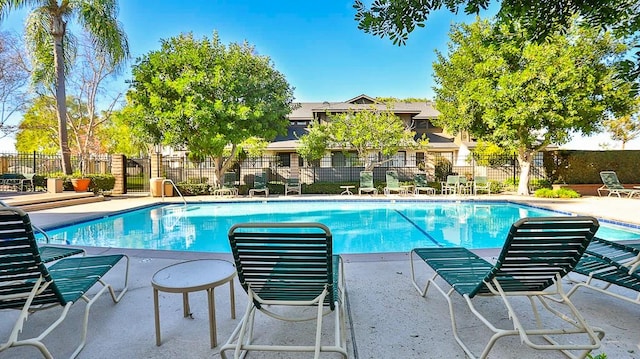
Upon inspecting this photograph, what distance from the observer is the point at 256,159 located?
20.4 m

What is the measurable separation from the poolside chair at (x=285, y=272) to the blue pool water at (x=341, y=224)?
13.9ft

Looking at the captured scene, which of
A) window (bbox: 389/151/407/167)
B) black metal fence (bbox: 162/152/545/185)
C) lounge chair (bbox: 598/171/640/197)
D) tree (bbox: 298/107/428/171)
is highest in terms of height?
tree (bbox: 298/107/428/171)

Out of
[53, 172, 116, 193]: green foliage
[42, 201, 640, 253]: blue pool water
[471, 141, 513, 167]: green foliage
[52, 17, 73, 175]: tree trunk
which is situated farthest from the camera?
[471, 141, 513, 167]: green foliage

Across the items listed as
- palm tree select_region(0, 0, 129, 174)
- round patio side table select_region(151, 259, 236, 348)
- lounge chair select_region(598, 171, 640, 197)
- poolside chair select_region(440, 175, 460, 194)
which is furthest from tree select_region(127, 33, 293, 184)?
lounge chair select_region(598, 171, 640, 197)

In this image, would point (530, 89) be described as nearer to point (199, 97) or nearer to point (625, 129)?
point (199, 97)

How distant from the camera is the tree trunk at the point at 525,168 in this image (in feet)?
46.1

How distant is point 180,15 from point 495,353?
51.0 ft

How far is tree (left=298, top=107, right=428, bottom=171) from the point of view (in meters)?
15.1

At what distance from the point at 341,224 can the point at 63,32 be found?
47.8 ft

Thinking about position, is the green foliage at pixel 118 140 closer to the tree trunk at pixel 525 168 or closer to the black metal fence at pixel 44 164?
the black metal fence at pixel 44 164

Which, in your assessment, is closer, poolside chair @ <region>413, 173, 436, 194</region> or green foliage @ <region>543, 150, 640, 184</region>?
green foliage @ <region>543, 150, 640, 184</region>

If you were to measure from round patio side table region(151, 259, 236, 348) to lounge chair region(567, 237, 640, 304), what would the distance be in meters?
2.87

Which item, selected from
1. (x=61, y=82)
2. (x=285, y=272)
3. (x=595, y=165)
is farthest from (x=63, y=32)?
(x=595, y=165)

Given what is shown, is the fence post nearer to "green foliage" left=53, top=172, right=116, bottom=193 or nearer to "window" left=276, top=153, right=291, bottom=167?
"green foliage" left=53, top=172, right=116, bottom=193
